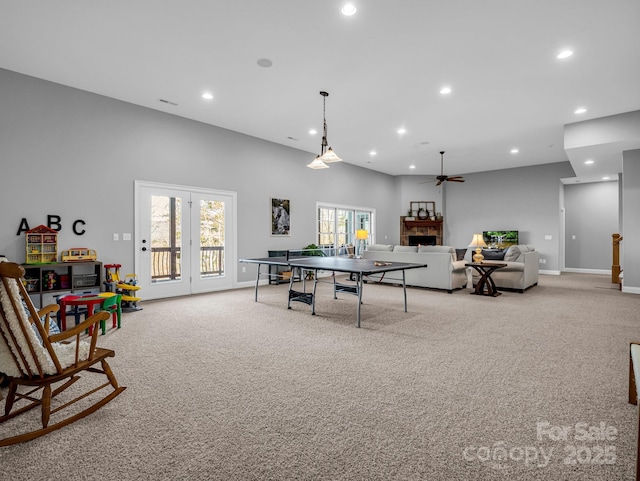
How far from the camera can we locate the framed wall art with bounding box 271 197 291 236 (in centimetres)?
770

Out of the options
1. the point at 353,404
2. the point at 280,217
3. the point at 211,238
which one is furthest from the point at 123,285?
the point at 353,404

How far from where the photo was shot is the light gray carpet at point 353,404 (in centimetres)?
161

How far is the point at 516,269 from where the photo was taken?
664cm

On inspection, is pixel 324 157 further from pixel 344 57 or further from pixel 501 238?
pixel 501 238

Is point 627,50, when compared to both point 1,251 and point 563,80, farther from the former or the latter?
point 1,251

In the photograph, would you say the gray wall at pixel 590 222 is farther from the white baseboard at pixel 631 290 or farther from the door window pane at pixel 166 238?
the door window pane at pixel 166 238

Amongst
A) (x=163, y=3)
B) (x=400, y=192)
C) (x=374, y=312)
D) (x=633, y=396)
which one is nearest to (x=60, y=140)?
(x=163, y=3)

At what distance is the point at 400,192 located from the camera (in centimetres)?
1168

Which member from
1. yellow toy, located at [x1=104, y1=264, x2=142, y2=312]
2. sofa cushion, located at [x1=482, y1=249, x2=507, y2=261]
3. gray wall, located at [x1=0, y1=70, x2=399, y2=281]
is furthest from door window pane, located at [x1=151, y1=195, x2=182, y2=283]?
sofa cushion, located at [x1=482, y1=249, x2=507, y2=261]

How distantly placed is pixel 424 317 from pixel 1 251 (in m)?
5.55

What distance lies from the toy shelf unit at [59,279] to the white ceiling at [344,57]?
2.59 metres

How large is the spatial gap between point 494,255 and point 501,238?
385 cm

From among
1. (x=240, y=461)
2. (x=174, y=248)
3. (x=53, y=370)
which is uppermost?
(x=174, y=248)

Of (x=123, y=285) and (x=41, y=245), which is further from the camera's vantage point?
(x=123, y=285)
